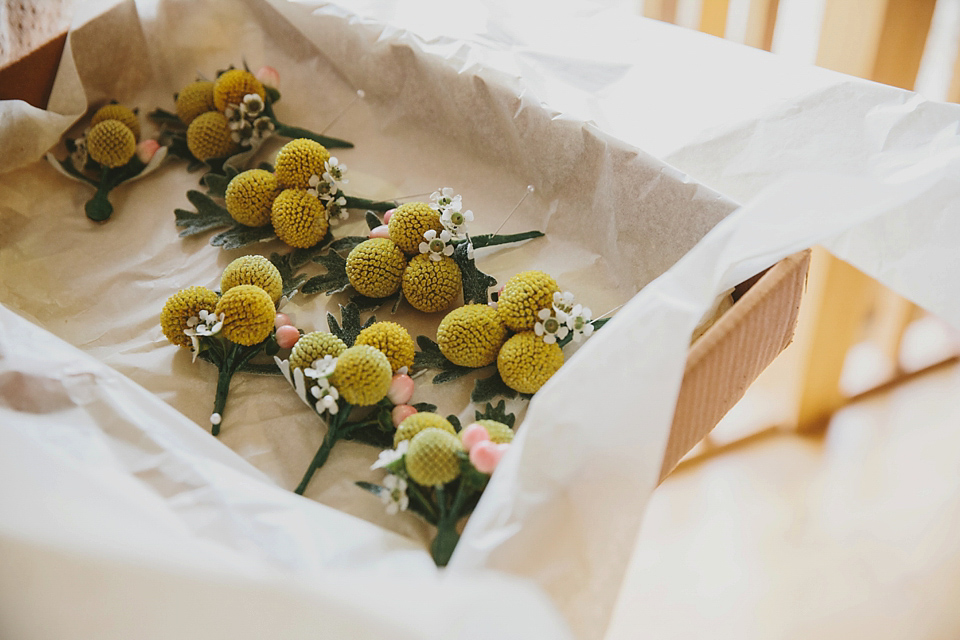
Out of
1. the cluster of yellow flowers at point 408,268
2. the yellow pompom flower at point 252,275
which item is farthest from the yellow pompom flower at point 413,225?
the yellow pompom flower at point 252,275

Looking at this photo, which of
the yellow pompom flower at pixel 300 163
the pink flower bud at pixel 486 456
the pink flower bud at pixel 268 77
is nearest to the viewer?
the pink flower bud at pixel 486 456

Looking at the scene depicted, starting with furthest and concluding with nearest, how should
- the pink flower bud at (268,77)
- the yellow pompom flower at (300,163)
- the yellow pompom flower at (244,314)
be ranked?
the pink flower bud at (268,77) → the yellow pompom flower at (300,163) → the yellow pompom flower at (244,314)

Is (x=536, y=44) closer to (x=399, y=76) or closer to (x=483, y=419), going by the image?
(x=399, y=76)

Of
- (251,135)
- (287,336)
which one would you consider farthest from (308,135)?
(287,336)

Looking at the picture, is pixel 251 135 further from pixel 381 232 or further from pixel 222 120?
pixel 381 232

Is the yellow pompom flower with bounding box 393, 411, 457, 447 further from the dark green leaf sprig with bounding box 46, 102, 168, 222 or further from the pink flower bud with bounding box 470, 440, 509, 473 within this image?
the dark green leaf sprig with bounding box 46, 102, 168, 222

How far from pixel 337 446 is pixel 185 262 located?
253 millimetres

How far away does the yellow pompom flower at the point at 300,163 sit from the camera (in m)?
0.62

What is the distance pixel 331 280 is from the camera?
1.96 ft

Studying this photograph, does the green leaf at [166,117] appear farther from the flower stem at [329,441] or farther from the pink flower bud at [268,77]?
the flower stem at [329,441]

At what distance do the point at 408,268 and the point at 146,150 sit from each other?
330 mm

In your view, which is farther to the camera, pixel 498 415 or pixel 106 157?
pixel 106 157

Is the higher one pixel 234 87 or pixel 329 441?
pixel 234 87

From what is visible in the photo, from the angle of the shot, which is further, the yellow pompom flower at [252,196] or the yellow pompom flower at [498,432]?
the yellow pompom flower at [252,196]
